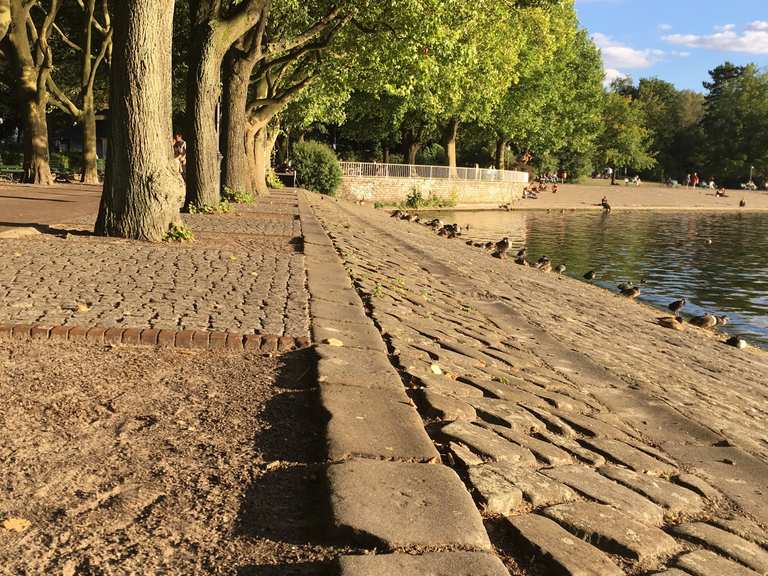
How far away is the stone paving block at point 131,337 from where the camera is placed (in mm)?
4895

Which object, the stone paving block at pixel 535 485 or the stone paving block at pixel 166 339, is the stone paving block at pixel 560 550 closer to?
the stone paving block at pixel 535 485

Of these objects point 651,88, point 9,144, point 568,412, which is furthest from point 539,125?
point 651,88

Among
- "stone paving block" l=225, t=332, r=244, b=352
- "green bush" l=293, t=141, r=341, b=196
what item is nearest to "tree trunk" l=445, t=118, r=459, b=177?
"green bush" l=293, t=141, r=341, b=196

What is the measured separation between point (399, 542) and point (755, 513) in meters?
2.34

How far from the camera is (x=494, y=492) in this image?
317 centimetres

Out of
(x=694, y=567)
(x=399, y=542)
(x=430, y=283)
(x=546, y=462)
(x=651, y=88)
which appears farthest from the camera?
(x=651, y=88)

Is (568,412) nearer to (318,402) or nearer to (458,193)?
(318,402)

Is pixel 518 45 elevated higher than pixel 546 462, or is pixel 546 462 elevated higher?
pixel 518 45

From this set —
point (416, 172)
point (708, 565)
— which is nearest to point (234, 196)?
point (708, 565)

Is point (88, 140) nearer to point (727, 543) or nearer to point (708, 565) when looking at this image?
point (727, 543)

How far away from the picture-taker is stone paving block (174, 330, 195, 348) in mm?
4930

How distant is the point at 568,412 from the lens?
5078mm

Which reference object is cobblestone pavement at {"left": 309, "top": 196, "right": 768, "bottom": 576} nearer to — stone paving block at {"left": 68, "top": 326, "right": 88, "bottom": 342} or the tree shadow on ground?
the tree shadow on ground

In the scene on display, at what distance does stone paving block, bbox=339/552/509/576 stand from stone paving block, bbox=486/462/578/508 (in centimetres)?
82
